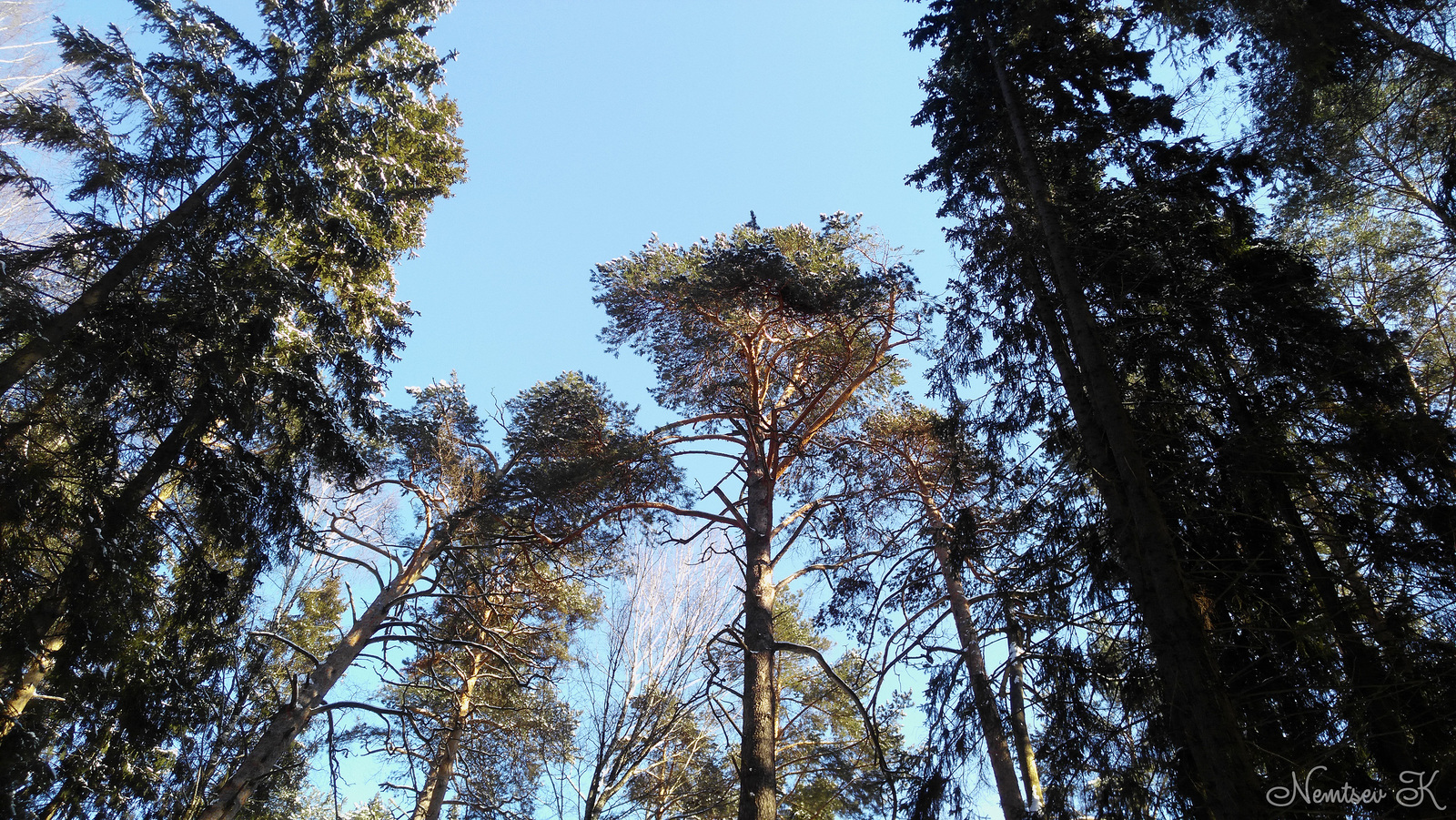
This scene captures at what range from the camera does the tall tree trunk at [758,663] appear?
7.14m

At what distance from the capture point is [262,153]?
23.4 ft

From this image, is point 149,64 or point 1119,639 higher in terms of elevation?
point 149,64

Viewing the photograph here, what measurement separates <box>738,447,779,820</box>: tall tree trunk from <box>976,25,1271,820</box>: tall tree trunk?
3.88 m

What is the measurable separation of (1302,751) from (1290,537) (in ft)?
7.19

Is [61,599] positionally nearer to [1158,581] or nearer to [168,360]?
[168,360]

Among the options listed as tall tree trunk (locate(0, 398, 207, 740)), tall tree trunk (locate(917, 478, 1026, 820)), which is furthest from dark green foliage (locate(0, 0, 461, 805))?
tall tree trunk (locate(917, 478, 1026, 820))

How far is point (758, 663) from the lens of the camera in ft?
26.3

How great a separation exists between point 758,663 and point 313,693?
5.81 meters

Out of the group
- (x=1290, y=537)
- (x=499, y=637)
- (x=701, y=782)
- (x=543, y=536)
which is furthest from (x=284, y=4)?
(x=701, y=782)

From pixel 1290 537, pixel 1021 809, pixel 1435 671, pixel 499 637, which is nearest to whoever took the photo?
pixel 1435 671

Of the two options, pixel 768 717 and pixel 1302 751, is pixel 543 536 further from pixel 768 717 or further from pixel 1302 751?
pixel 1302 751
